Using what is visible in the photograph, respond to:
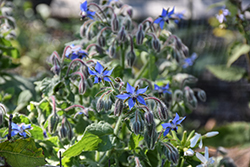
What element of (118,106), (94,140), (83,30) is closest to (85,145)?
(94,140)

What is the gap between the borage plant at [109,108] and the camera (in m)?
0.74

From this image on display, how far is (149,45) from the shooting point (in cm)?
97

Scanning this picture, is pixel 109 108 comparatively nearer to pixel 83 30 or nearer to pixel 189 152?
pixel 189 152

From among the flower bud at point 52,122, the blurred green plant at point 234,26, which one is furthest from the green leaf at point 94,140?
the blurred green plant at point 234,26

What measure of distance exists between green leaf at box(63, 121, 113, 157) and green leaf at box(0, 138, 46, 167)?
7cm

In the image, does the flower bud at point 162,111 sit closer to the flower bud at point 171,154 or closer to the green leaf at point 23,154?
the flower bud at point 171,154

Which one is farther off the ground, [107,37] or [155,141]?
[107,37]

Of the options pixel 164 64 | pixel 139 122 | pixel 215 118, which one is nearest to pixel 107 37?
pixel 164 64

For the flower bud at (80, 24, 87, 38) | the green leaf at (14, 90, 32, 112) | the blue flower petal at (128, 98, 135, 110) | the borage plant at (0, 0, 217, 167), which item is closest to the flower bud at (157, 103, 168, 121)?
the borage plant at (0, 0, 217, 167)

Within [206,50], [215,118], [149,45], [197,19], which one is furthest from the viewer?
[197,19]

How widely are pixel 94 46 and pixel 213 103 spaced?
1531 millimetres

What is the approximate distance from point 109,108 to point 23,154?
229 mm

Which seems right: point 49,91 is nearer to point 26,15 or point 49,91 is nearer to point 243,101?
point 243,101

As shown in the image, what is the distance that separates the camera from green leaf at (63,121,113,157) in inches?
28.9
